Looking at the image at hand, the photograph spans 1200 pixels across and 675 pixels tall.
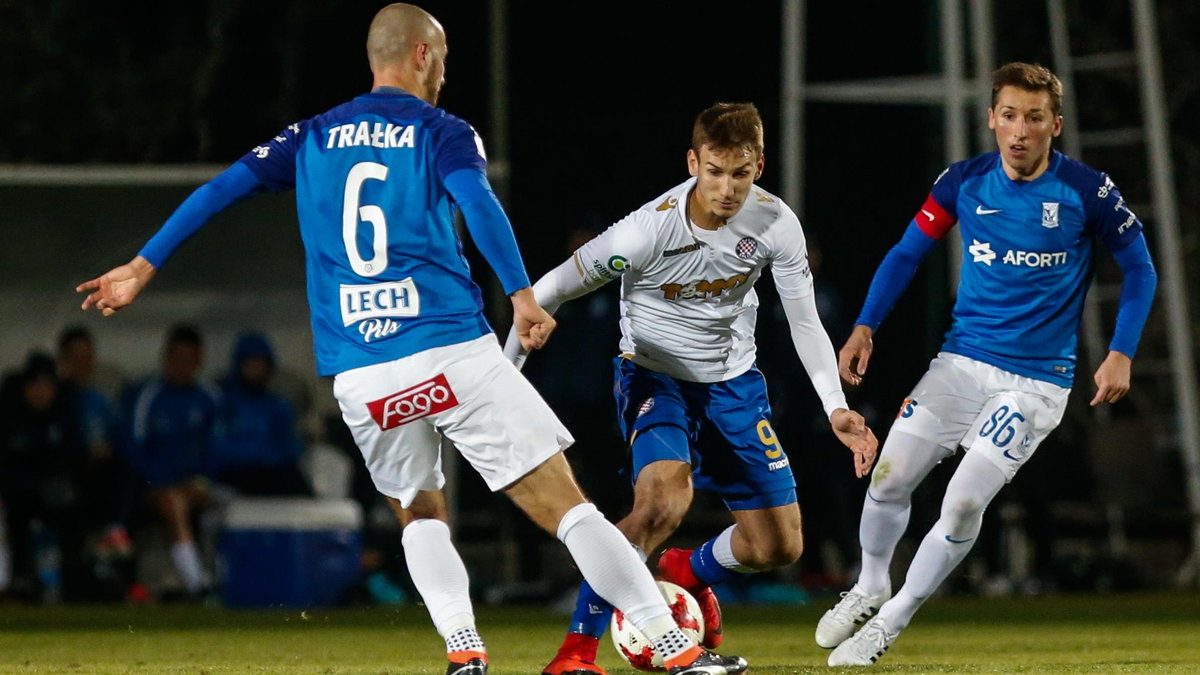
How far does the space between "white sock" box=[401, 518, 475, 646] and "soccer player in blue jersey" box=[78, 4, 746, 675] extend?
2 cm

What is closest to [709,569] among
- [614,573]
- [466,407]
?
[614,573]

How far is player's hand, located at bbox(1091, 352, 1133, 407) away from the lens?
23.3 feet

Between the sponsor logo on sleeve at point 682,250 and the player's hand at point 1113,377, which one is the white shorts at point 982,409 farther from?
the sponsor logo on sleeve at point 682,250

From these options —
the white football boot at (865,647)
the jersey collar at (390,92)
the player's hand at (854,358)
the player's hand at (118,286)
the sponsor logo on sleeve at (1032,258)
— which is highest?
the jersey collar at (390,92)

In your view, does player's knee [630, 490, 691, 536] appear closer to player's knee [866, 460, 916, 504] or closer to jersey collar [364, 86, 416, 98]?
player's knee [866, 460, 916, 504]

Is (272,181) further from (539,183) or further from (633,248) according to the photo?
(539,183)

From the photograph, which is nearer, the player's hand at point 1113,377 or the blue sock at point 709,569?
the player's hand at point 1113,377

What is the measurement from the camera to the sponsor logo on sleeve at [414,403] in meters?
5.71

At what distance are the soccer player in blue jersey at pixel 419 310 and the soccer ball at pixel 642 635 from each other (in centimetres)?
80

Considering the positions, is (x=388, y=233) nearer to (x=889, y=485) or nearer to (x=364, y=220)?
(x=364, y=220)

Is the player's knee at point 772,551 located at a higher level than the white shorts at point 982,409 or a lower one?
lower

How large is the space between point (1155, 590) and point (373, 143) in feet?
31.8

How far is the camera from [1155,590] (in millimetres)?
14023

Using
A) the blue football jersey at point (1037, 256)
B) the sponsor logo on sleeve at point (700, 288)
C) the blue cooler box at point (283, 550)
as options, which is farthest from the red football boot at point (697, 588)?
the blue cooler box at point (283, 550)
